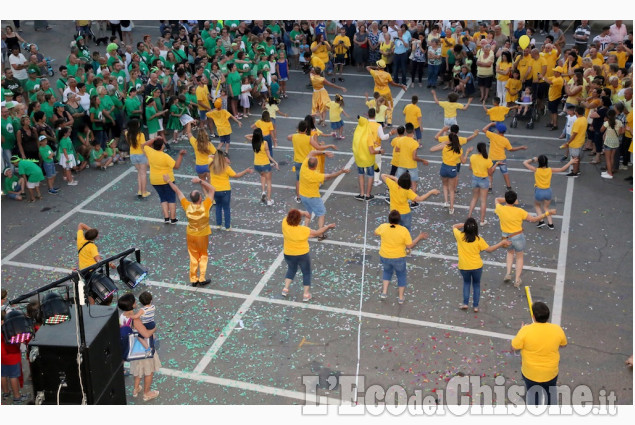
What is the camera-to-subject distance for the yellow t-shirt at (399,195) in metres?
11.7

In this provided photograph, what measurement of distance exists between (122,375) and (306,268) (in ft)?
10.1

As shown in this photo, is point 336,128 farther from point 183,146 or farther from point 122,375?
point 122,375

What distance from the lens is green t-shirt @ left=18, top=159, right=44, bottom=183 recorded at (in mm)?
14484

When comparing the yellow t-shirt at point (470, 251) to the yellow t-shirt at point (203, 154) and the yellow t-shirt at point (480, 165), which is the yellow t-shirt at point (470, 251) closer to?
the yellow t-shirt at point (480, 165)

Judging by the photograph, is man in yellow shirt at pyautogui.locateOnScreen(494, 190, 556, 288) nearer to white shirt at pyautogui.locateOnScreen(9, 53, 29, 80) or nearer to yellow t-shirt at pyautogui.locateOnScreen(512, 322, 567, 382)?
yellow t-shirt at pyautogui.locateOnScreen(512, 322, 567, 382)

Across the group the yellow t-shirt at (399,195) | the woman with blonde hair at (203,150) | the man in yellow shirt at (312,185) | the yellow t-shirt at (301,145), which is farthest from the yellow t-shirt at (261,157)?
the yellow t-shirt at (399,195)

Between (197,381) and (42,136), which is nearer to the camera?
(197,381)

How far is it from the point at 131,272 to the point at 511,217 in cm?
546

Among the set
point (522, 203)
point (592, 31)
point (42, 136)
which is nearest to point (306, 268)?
point (522, 203)

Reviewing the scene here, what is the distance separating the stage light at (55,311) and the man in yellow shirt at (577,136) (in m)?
10.1

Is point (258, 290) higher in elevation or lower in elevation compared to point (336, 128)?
lower

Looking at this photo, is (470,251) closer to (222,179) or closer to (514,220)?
(514,220)

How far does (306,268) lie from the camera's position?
10.9 meters
